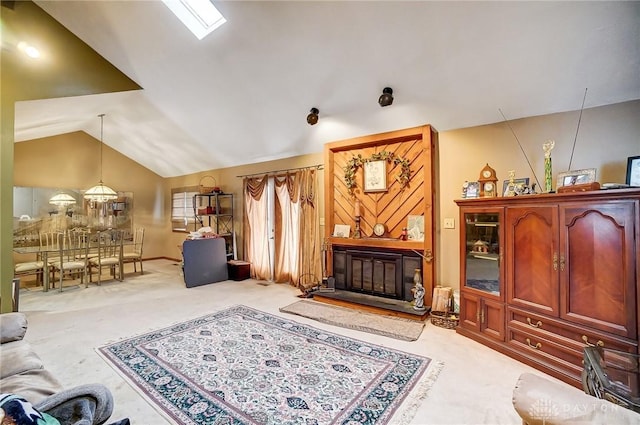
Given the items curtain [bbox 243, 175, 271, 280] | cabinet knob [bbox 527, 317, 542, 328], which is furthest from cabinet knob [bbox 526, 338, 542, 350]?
curtain [bbox 243, 175, 271, 280]

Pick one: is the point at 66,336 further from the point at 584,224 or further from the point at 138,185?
the point at 138,185

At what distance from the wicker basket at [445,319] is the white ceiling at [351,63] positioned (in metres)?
2.42

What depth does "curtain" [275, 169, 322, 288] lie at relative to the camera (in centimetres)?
506

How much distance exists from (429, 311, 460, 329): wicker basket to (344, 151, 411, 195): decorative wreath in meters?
1.80

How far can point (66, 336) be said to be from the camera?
3.17 meters

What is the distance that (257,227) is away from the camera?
5996 millimetres

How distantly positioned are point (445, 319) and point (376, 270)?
1148 millimetres

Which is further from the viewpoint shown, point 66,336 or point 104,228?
point 104,228

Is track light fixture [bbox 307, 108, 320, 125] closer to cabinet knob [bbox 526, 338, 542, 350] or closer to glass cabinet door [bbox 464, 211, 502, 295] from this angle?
glass cabinet door [bbox 464, 211, 502, 295]

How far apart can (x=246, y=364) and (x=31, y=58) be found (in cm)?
493

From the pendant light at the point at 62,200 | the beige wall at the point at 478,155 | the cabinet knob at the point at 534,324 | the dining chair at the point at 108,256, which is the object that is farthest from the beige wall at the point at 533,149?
the pendant light at the point at 62,200

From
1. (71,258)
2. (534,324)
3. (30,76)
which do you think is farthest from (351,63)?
(71,258)

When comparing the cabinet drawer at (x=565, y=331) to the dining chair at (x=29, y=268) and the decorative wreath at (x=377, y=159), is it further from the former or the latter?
the dining chair at (x=29, y=268)

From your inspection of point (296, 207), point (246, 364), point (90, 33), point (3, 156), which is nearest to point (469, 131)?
point (296, 207)
